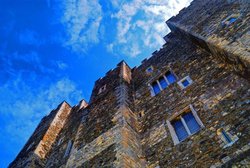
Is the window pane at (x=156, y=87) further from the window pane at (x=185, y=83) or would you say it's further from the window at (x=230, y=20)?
the window at (x=230, y=20)

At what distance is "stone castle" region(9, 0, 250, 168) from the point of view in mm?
6492

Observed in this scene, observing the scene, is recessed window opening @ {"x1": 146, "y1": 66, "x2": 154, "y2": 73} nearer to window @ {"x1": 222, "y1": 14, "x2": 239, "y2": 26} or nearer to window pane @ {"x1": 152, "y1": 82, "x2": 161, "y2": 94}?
window pane @ {"x1": 152, "y1": 82, "x2": 161, "y2": 94}

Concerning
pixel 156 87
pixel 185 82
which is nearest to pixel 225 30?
pixel 185 82

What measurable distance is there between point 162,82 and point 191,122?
12.8ft

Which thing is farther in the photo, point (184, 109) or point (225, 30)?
point (225, 30)

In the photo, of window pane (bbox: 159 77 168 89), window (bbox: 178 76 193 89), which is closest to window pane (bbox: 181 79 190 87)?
window (bbox: 178 76 193 89)

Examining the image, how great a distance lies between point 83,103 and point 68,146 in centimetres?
634

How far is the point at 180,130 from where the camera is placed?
798 cm

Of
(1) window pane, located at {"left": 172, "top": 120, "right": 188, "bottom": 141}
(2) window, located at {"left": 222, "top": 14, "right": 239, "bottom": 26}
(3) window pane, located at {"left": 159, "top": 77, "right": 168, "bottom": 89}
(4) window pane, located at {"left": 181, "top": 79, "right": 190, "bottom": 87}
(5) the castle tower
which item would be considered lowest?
(1) window pane, located at {"left": 172, "top": 120, "right": 188, "bottom": 141}

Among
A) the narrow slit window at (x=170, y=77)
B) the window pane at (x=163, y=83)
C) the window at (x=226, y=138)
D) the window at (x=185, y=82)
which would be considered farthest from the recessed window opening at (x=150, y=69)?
the window at (x=226, y=138)

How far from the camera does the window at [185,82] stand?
9422 millimetres

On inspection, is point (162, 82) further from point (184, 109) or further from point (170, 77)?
point (184, 109)

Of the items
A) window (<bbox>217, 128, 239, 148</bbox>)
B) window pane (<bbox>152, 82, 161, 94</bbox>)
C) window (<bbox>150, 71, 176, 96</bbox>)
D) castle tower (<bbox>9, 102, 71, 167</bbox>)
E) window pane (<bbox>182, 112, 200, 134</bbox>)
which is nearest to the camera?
window (<bbox>217, 128, 239, 148</bbox>)

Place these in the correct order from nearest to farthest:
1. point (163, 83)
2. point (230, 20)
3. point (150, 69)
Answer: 1. point (230, 20)
2. point (163, 83)
3. point (150, 69)
